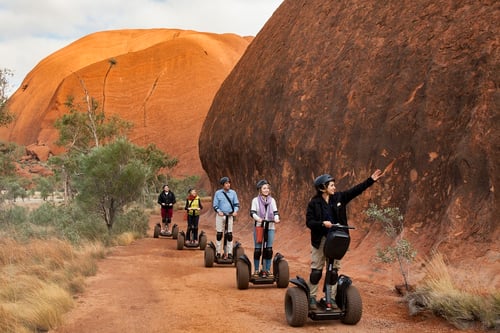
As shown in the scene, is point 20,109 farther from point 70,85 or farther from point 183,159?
point 183,159

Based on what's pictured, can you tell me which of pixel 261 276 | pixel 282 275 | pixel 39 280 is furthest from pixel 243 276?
pixel 39 280

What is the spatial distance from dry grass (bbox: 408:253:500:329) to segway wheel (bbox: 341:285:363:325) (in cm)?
112

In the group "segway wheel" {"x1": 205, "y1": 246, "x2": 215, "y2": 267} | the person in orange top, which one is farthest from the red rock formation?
"segway wheel" {"x1": 205, "y1": 246, "x2": 215, "y2": 267}

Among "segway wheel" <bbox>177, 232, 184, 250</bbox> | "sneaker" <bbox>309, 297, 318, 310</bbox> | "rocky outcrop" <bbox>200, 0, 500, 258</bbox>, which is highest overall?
"rocky outcrop" <bbox>200, 0, 500, 258</bbox>

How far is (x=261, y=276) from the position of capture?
9531 mm

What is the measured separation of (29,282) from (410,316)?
644cm

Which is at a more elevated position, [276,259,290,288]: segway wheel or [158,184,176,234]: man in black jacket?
[158,184,176,234]: man in black jacket

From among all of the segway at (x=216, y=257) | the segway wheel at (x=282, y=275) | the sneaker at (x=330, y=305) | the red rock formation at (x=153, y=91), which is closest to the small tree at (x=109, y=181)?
the segway at (x=216, y=257)

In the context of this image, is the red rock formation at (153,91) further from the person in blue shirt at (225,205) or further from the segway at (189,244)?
the person in blue shirt at (225,205)

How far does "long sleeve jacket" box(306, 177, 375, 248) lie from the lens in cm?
650

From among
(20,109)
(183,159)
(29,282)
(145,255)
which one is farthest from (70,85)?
(29,282)

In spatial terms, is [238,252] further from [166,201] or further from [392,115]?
[166,201]

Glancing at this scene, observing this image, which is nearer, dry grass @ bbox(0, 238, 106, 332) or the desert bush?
dry grass @ bbox(0, 238, 106, 332)

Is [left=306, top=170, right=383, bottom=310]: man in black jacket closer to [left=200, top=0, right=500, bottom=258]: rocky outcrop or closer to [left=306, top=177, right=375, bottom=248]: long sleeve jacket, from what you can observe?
[left=306, top=177, right=375, bottom=248]: long sleeve jacket
